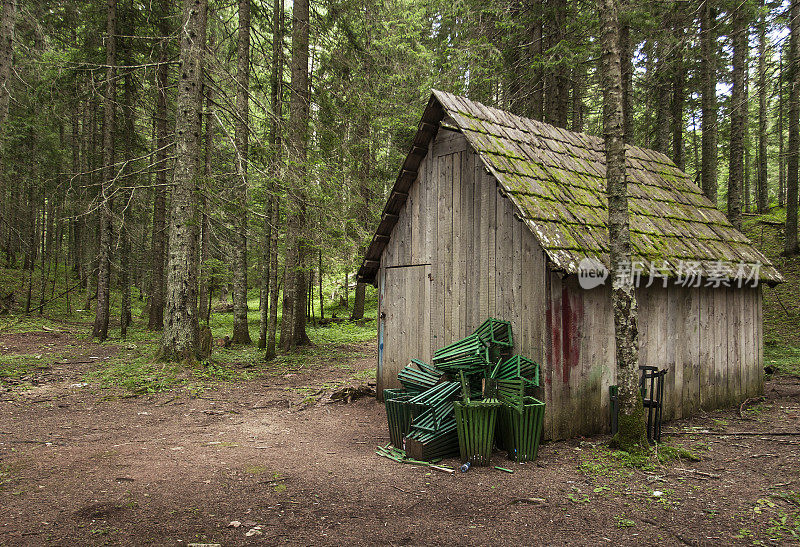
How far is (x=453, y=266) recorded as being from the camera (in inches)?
331

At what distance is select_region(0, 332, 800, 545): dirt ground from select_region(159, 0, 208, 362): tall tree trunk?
2.85m

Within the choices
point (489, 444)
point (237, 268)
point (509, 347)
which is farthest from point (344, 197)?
point (489, 444)

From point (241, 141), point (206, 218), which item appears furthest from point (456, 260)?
point (241, 141)

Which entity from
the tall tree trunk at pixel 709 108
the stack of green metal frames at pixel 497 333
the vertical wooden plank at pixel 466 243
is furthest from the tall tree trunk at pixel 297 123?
the tall tree trunk at pixel 709 108

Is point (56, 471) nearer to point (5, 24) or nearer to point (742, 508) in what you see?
point (742, 508)

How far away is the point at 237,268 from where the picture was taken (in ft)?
51.1

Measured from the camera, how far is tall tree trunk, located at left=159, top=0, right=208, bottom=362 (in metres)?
11.2

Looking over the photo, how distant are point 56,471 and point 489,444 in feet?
16.4

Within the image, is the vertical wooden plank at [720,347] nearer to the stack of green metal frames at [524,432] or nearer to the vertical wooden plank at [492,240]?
the vertical wooden plank at [492,240]

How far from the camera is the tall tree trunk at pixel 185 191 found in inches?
440

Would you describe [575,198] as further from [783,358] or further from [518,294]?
[783,358]

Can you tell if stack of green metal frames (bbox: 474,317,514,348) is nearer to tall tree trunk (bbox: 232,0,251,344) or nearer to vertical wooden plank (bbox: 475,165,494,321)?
vertical wooden plank (bbox: 475,165,494,321)

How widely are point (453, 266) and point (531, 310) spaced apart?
6.02 feet

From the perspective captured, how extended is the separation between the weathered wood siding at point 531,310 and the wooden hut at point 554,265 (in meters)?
0.02
